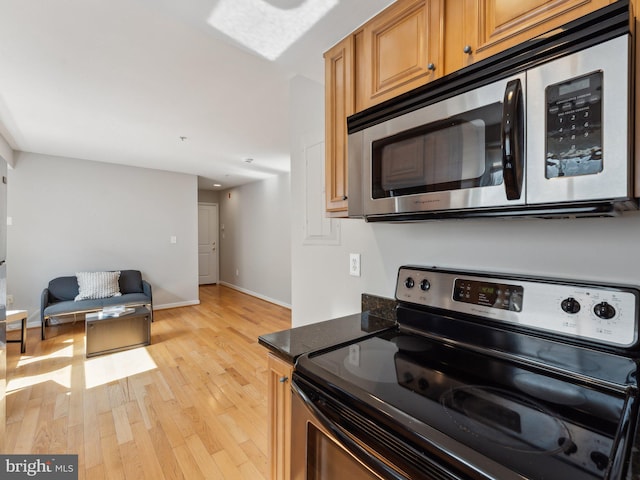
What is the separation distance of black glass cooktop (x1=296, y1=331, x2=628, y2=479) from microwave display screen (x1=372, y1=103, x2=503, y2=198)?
0.54 meters

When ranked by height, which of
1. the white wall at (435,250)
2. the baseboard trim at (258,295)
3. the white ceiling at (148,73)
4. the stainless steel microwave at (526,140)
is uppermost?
the white ceiling at (148,73)

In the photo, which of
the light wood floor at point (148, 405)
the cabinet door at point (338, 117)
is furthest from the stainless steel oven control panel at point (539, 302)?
the light wood floor at point (148, 405)

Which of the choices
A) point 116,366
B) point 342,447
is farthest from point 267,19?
point 116,366

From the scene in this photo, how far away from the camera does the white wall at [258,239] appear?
5.38 meters

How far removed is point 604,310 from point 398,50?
3.31 feet

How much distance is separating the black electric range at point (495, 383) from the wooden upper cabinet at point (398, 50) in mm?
702

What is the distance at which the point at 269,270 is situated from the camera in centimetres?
575

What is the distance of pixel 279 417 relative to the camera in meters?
1.13

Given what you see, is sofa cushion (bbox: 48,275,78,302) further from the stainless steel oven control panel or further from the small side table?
the stainless steel oven control panel

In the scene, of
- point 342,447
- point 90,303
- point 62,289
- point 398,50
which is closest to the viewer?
point 342,447

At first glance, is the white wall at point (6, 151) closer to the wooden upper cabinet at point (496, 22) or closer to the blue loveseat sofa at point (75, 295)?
the blue loveseat sofa at point (75, 295)

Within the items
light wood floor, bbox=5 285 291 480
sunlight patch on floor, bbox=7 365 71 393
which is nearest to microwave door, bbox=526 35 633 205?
light wood floor, bbox=5 285 291 480

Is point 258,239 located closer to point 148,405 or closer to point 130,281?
point 130,281

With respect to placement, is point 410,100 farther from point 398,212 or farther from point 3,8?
point 3,8
